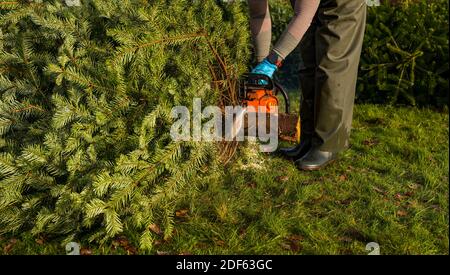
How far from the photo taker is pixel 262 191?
338 centimetres

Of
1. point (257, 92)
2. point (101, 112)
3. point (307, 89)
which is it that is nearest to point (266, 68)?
point (257, 92)

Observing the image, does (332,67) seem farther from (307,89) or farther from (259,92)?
(259,92)

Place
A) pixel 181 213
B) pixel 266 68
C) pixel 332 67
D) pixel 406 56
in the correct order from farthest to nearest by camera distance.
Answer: pixel 406 56, pixel 332 67, pixel 266 68, pixel 181 213

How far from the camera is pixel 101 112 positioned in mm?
2705

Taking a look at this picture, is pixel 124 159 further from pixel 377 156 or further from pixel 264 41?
Answer: pixel 377 156

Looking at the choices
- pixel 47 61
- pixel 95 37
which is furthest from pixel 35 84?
pixel 95 37

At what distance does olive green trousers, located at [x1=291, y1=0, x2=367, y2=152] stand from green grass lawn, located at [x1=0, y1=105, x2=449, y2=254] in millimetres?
334

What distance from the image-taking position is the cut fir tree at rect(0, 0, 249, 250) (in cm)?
267

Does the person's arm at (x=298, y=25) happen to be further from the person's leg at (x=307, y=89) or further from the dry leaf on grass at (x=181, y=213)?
the dry leaf on grass at (x=181, y=213)

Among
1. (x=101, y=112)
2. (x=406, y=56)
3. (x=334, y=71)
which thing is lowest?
(x=101, y=112)

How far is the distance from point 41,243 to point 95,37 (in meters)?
1.18

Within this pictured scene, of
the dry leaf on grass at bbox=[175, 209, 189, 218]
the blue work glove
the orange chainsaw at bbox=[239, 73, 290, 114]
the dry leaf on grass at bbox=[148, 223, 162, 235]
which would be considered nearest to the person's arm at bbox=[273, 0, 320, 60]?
the blue work glove

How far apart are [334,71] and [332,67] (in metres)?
0.03

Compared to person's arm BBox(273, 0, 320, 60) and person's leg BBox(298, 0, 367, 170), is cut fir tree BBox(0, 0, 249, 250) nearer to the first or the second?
person's arm BBox(273, 0, 320, 60)
